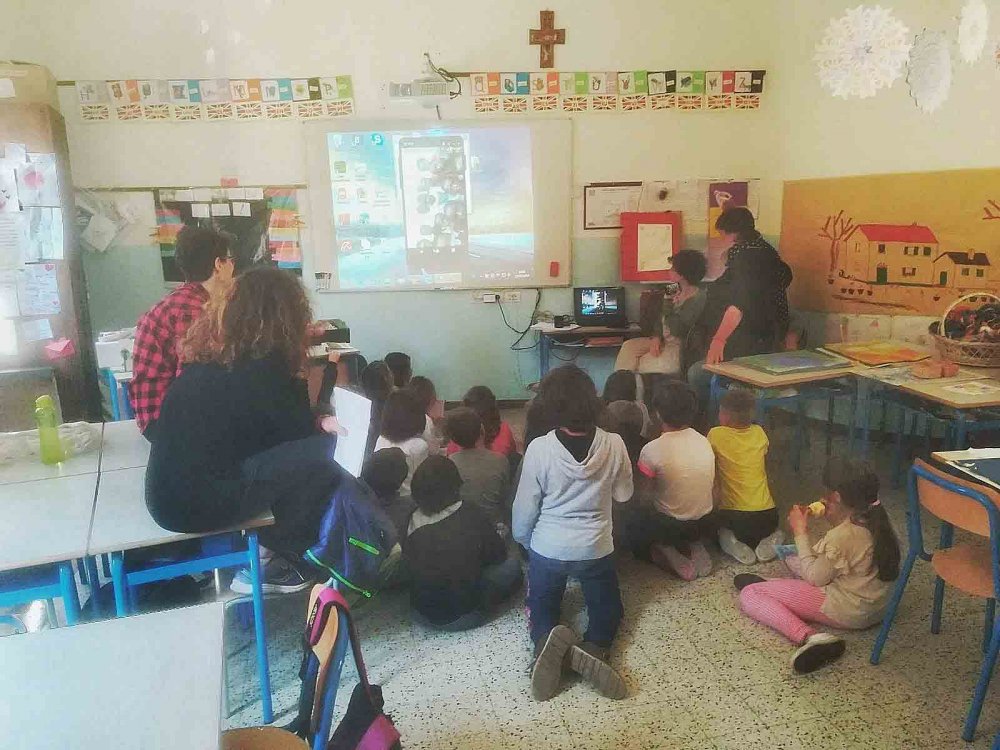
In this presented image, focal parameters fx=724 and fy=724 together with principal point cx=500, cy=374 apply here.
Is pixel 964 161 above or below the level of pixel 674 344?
above

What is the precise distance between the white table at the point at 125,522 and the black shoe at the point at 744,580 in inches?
67.2

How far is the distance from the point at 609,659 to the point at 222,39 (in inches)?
165

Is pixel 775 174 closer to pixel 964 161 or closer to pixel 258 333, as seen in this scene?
pixel 964 161

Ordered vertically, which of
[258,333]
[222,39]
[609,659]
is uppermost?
[222,39]

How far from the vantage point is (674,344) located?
4.11 meters

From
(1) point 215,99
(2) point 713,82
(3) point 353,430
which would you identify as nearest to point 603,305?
(2) point 713,82

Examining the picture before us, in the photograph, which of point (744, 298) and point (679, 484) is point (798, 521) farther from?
point (744, 298)

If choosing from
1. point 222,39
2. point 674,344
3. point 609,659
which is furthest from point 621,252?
point 609,659

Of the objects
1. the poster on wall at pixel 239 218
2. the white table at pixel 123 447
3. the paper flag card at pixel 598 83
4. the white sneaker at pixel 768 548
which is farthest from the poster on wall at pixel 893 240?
the white table at pixel 123 447

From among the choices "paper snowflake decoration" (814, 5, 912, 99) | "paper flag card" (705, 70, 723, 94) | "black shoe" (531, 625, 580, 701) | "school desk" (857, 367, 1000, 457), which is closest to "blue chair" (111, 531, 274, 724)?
"black shoe" (531, 625, 580, 701)

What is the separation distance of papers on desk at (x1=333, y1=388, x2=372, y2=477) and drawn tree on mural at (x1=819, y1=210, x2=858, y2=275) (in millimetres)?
3433

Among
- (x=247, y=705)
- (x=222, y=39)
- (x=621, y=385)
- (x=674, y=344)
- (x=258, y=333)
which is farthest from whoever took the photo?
(x=222, y=39)

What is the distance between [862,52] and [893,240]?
1.10 meters

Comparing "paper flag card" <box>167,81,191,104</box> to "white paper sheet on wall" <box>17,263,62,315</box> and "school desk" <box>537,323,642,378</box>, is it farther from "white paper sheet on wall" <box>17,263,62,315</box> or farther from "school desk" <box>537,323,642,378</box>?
"school desk" <box>537,323,642,378</box>
